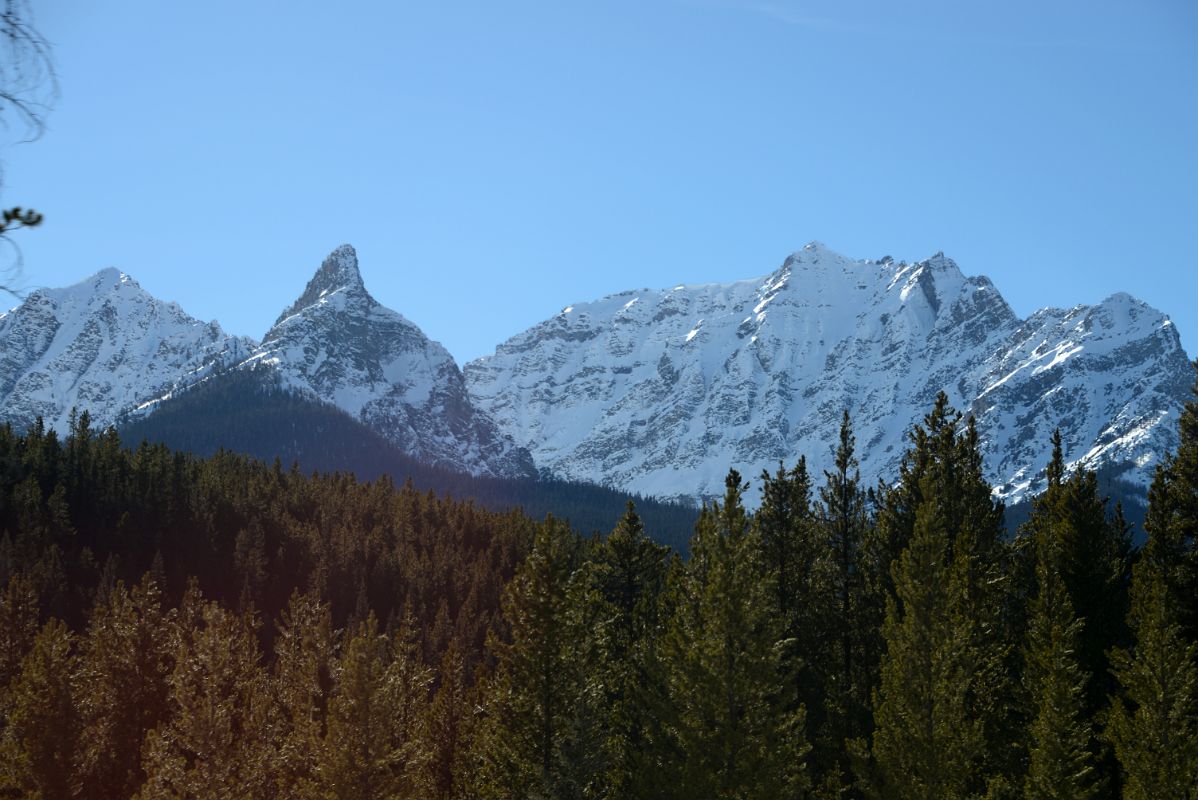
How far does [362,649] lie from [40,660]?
16.3 m

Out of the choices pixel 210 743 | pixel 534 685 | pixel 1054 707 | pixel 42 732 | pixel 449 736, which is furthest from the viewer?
pixel 449 736

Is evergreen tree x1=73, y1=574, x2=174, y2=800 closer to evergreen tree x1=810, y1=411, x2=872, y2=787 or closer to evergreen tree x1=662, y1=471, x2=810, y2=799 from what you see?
evergreen tree x1=662, y1=471, x2=810, y2=799

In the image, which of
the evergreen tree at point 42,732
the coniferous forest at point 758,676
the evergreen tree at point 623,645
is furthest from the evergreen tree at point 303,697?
the evergreen tree at point 623,645

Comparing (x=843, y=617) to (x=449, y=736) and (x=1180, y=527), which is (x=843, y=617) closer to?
(x=1180, y=527)

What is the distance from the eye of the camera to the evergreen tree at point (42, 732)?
47.1 meters

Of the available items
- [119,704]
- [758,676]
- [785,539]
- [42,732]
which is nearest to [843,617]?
[785,539]

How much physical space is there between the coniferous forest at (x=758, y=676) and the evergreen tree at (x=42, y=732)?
10 cm

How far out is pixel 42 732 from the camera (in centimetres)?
4778

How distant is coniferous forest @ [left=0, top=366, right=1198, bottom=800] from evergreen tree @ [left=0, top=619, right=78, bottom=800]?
0.31 feet

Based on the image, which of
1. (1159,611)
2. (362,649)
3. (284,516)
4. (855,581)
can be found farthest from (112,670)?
(284,516)

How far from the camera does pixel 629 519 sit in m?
54.5

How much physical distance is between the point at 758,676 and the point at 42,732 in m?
31.7

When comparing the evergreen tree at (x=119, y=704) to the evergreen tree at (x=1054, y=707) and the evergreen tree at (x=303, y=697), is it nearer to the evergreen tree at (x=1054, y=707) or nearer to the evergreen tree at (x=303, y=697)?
the evergreen tree at (x=303, y=697)

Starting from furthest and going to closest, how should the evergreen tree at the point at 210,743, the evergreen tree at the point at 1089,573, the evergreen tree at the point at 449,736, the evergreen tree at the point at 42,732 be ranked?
the evergreen tree at the point at 449,736, the evergreen tree at the point at 42,732, the evergreen tree at the point at 1089,573, the evergreen tree at the point at 210,743
